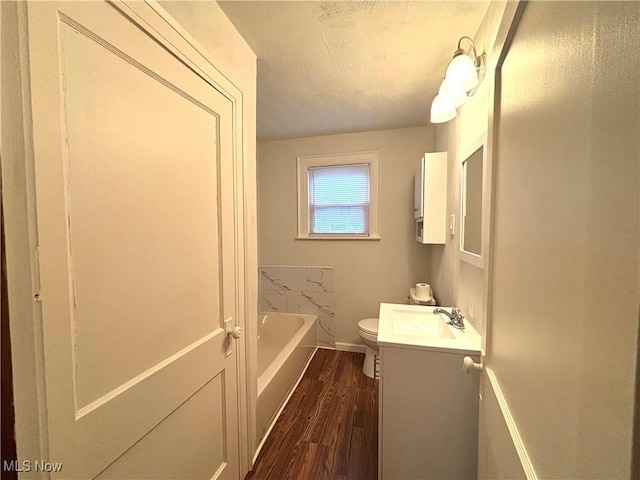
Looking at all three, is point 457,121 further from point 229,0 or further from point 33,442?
point 33,442

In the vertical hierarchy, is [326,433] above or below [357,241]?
below

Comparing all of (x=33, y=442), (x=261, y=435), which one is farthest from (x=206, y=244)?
(x=261, y=435)

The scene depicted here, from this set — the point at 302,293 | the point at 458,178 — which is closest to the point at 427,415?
the point at 458,178

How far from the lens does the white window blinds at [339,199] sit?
2.77 m

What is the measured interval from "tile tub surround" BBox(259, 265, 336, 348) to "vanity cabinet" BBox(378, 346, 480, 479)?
165 centimetres

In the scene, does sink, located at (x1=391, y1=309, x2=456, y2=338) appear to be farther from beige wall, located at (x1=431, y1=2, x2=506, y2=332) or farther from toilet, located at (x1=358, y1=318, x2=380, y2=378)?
toilet, located at (x1=358, y1=318, x2=380, y2=378)

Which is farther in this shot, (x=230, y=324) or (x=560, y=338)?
(x=230, y=324)

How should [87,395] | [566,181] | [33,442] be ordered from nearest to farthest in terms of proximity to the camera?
[566,181]
[33,442]
[87,395]

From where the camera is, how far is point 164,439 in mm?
873

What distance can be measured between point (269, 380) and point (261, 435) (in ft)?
0.99

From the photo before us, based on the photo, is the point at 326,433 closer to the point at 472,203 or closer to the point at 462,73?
the point at 472,203

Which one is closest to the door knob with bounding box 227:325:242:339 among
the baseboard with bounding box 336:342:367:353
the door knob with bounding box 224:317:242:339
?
the door knob with bounding box 224:317:242:339

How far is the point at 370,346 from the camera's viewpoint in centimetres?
228

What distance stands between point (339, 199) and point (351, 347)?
1654 millimetres
